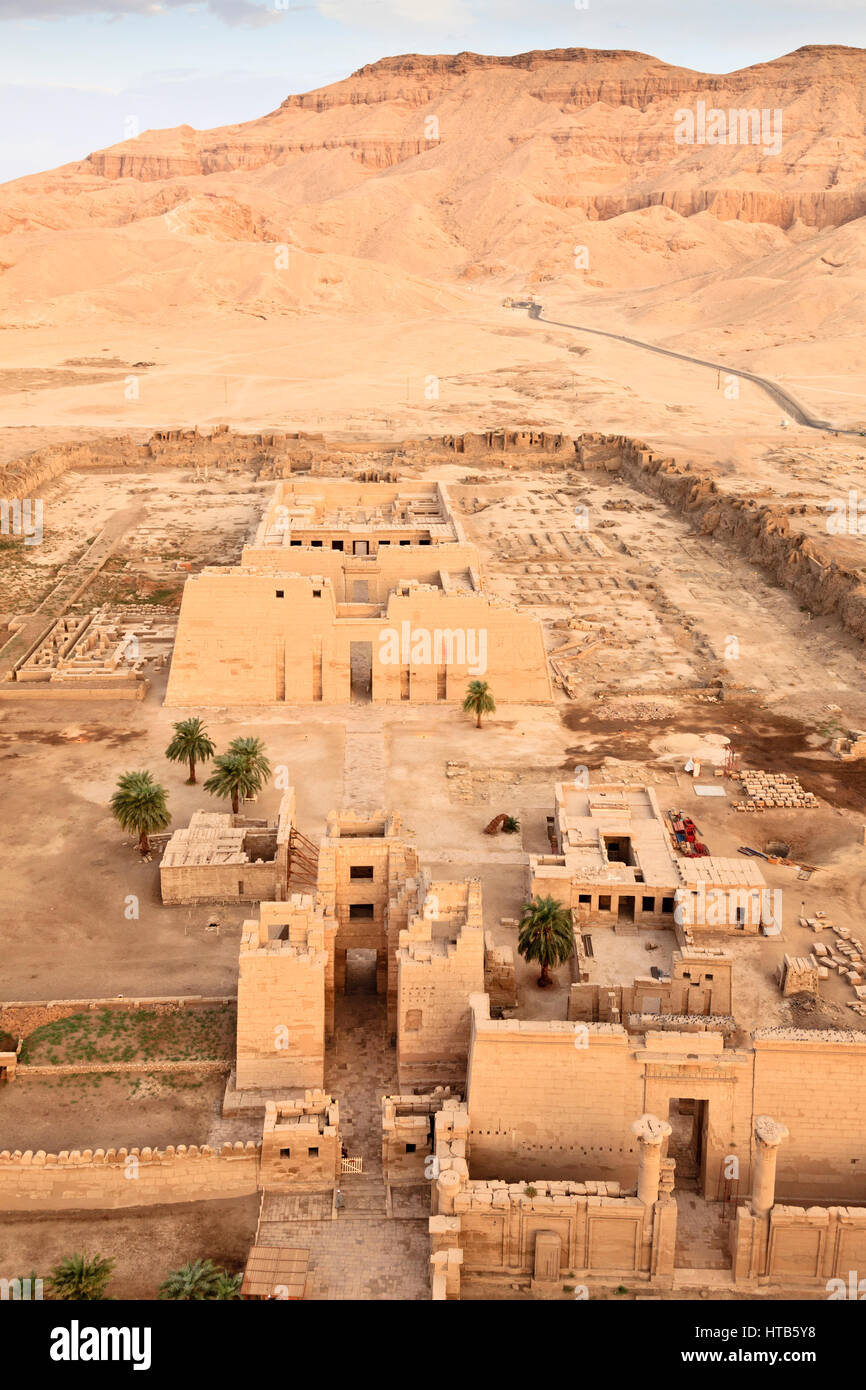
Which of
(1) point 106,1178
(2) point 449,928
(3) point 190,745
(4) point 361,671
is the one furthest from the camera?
(4) point 361,671

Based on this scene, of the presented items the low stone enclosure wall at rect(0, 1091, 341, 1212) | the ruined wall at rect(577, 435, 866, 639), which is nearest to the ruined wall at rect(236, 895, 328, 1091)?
the low stone enclosure wall at rect(0, 1091, 341, 1212)

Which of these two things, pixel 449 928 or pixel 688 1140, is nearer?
pixel 688 1140

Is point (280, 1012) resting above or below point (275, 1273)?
above

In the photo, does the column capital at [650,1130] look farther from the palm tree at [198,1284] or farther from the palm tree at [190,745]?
the palm tree at [190,745]

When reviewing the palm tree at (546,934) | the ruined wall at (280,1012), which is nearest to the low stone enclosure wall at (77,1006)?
the ruined wall at (280,1012)

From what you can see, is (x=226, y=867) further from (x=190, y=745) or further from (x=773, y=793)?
(x=773, y=793)

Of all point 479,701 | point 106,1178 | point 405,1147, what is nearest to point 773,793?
point 479,701
